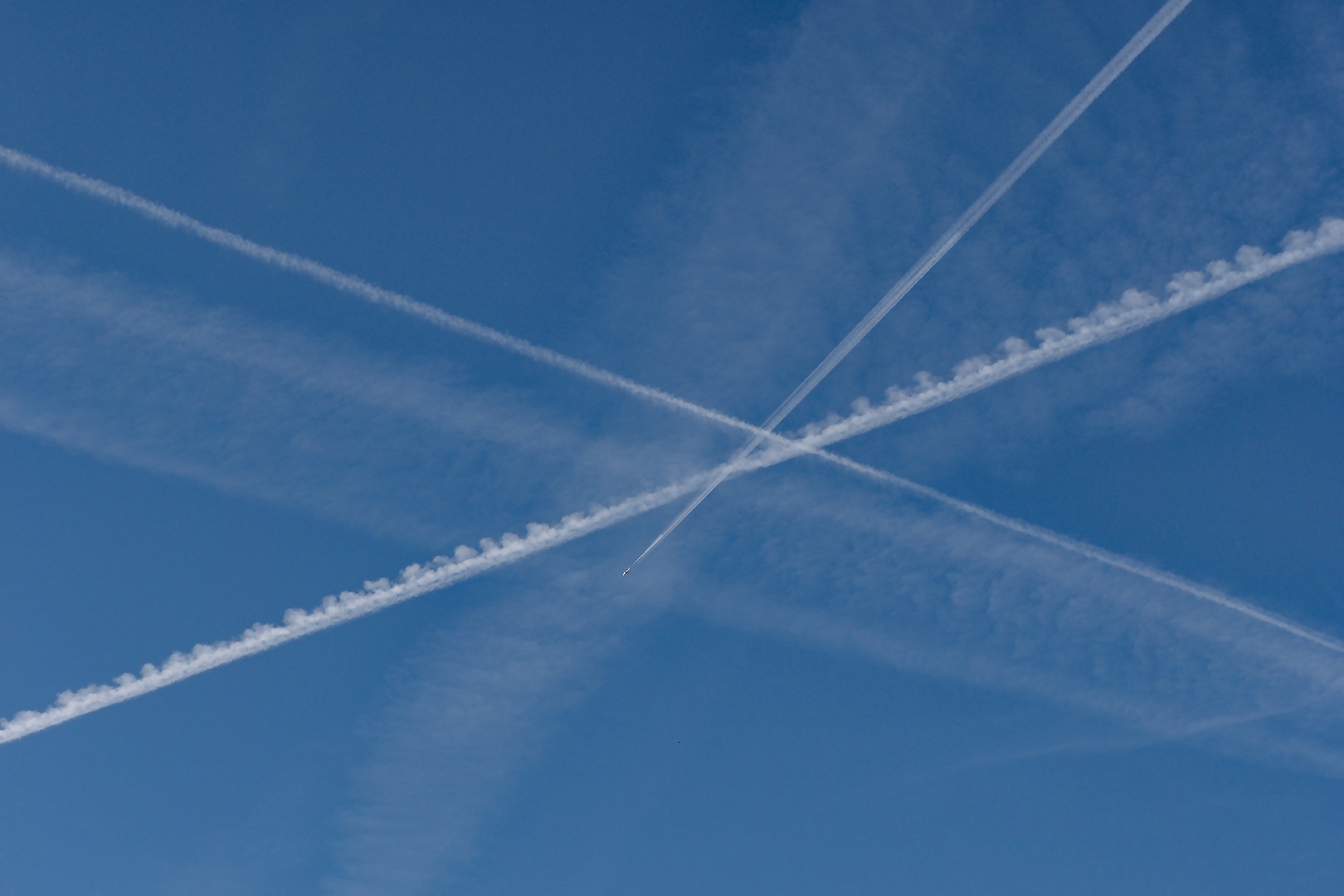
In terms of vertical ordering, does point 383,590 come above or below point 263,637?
above

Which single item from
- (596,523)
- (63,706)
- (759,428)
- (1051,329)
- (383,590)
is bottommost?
(63,706)

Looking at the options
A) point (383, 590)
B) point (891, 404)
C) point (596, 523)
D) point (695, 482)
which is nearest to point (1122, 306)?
point (891, 404)

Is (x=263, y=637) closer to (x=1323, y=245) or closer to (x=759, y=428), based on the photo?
(x=759, y=428)

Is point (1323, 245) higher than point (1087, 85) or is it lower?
lower

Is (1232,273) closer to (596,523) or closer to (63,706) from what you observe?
(596,523)

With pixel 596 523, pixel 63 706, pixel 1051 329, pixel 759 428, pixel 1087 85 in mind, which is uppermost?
pixel 1087 85

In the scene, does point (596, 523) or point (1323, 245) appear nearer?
point (1323, 245)

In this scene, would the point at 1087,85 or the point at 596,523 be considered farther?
the point at 596,523

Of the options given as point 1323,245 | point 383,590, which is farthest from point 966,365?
point 383,590

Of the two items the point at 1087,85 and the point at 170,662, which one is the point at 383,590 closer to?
the point at 170,662
